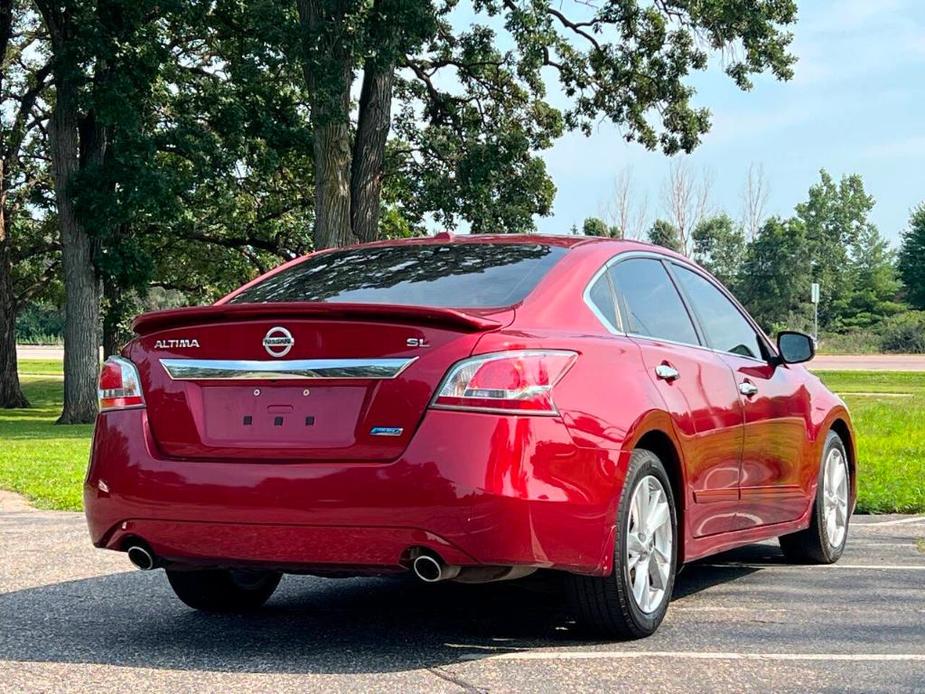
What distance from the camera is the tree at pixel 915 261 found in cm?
7698

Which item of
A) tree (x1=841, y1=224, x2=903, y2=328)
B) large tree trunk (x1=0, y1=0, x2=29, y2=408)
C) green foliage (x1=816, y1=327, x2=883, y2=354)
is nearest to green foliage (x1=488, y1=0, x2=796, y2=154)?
large tree trunk (x1=0, y1=0, x2=29, y2=408)

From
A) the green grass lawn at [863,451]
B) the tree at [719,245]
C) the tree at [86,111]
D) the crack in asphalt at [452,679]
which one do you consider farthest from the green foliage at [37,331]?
the crack in asphalt at [452,679]

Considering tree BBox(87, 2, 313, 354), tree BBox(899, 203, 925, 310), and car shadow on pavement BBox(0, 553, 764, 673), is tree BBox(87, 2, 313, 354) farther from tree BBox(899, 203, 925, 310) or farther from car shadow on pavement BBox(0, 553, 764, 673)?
tree BBox(899, 203, 925, 310)

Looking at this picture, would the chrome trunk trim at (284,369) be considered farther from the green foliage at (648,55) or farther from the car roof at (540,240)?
the green foliage at (648,55)

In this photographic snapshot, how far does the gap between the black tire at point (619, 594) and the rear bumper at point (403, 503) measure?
10 centimetres

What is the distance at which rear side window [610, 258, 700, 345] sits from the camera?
18.9ft

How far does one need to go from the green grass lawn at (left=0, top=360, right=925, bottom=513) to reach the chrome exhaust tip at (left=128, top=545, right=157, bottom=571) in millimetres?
5882

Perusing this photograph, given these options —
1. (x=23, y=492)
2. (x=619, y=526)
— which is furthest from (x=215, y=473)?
(x=23, y=492)

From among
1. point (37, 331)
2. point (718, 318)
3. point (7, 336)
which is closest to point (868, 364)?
point (7, 336)

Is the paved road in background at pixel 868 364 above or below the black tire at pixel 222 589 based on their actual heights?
below

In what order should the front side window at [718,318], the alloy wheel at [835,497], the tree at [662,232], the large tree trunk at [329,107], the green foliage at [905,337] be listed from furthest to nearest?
the tree at [662,232] < the green foliage at [905,337] < the large tree trunk at [329,107] < the alloy wheel at [835,497] < the front side window at [718,318]

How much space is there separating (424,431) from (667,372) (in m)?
1.38

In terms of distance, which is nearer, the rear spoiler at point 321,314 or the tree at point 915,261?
the rear spoiler at point 321,314

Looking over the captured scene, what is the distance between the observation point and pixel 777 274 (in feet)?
257
